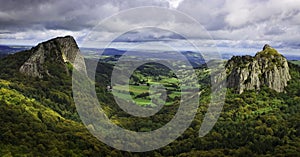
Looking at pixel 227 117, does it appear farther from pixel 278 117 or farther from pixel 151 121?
pixel 151 121

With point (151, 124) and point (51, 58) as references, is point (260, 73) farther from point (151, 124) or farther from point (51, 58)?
point (51, 58)

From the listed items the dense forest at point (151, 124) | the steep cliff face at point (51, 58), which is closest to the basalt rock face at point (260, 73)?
the dense forest at point (151, 124)

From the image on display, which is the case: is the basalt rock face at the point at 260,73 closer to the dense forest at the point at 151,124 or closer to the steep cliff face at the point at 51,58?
the dense forest at the point at 151,124

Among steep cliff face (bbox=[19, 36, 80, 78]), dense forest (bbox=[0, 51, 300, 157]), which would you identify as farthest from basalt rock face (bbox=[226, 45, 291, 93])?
steep cliff face (bbox=[19, 36, 80, 78])

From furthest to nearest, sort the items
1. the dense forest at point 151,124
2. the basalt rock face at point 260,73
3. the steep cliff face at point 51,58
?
the steep cliff face at point 51,58 < the basalt rock face at point 260,73 < the dense forest at point 151,124

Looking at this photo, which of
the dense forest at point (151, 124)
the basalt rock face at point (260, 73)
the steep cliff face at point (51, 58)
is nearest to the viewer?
the dense forest at point (151, 124)

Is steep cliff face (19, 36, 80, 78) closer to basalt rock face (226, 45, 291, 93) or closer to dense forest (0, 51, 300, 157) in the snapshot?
dense forest (0, 51, 300, 157)

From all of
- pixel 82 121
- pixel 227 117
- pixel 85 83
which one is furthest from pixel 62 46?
pixel 227 117
